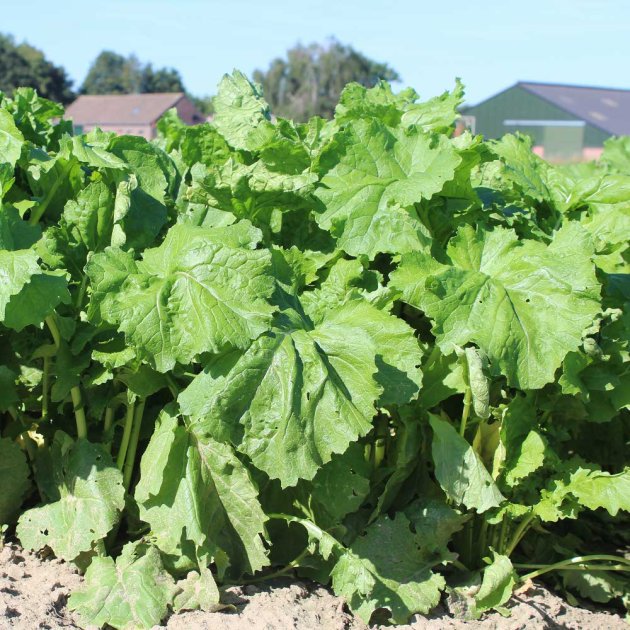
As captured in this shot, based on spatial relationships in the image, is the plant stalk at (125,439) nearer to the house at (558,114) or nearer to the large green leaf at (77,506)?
the large green leaf at (77,506)

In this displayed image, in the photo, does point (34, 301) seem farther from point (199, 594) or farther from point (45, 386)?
point (199, 594)

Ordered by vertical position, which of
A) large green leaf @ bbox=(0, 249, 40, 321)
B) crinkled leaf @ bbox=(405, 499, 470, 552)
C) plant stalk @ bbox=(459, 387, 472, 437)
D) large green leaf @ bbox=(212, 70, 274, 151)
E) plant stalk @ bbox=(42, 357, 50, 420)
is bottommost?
crinkled leaf @ bbox=(405, 499, 470, 552)

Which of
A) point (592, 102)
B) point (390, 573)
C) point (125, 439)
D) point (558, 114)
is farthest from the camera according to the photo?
point (592, 102)

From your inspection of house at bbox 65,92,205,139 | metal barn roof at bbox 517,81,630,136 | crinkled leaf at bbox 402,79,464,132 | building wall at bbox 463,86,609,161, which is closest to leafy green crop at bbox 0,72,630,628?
crinkled leaf at bbox 402,79,464,132

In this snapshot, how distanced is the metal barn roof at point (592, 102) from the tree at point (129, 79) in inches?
2474

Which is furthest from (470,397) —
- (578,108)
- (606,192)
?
(578,108)

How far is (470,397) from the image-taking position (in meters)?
2.98

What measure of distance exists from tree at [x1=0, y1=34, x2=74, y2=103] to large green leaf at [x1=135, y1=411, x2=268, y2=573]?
87218mm

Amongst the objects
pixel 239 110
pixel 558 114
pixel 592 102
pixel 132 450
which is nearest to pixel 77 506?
pixel 132 450

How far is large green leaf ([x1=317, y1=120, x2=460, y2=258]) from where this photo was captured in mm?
3049

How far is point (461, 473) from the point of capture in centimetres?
292

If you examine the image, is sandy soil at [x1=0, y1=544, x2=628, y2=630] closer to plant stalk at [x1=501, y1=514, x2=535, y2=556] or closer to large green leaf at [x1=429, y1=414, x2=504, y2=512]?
plant stalk at [x1=501, y1=514, x2=535, y2=556]

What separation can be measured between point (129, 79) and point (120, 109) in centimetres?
4965

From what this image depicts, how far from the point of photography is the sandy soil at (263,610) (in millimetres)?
2754
